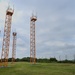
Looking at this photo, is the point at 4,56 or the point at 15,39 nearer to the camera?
the point at 4,56

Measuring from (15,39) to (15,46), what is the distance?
11.3 ft

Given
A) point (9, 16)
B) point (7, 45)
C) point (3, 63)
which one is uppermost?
point (9, 16)

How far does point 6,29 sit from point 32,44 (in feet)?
55.2

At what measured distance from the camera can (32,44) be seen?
232ft

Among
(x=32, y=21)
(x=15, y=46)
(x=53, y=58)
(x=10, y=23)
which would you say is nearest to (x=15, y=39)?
(x=15, y=46)

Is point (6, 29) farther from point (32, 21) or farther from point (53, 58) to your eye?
point (53, 58)

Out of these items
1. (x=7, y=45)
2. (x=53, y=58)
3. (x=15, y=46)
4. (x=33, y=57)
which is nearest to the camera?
(x=7, y=45)

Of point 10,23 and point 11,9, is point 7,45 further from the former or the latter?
point 11,9

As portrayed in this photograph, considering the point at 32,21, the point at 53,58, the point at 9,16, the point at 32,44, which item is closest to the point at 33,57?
the point at 32,44

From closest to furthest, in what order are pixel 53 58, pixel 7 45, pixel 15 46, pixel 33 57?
1. pixel 7 45
2. pixel 33 57
3. pixel 15 46
4. pixel 53 58

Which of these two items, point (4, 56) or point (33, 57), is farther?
point (33, 57)

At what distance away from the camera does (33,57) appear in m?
70.4

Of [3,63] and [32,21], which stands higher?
[32,21]

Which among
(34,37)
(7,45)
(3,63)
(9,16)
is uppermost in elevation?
(9,16)
